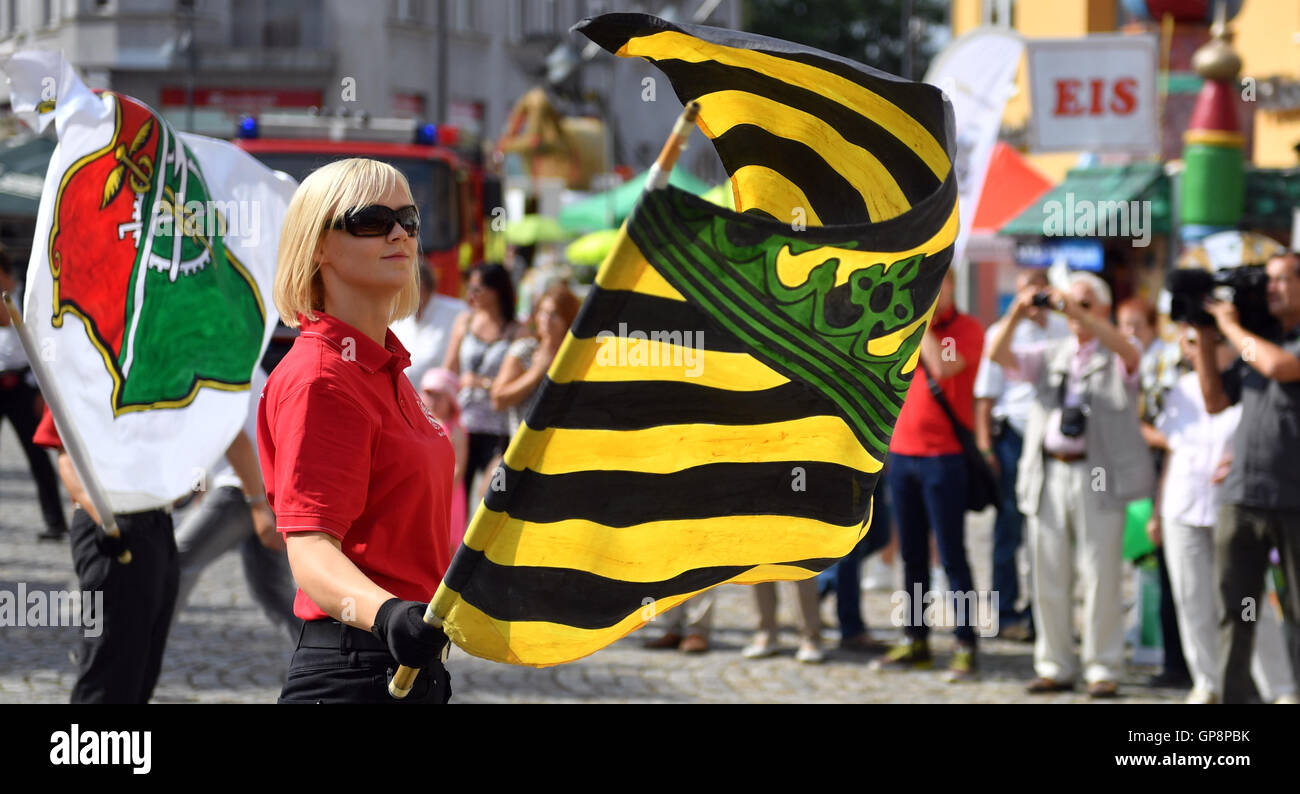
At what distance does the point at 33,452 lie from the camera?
38.7 feet

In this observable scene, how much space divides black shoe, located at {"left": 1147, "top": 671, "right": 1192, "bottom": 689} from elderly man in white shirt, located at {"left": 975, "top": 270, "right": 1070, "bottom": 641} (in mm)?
1076

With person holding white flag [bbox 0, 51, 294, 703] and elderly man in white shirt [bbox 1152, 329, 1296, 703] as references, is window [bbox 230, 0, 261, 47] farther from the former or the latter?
person holding white flag [bbox 0, 51, 294, 703]

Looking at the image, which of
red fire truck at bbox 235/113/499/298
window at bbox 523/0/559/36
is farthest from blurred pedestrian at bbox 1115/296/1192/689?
window at bbox 523/0/559/36

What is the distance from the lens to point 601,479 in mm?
2559

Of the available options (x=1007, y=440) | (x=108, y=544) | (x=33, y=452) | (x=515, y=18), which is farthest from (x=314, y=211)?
(x=515, y=18)

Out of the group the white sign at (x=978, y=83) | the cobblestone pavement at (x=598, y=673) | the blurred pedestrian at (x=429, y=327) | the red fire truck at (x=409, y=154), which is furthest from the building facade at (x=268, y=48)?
the cobblestone pavement at (x=598, y=673)

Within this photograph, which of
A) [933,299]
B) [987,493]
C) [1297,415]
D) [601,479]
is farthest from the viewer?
[987,493]

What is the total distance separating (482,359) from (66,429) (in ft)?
17.2

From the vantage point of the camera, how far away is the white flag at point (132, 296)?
470cm

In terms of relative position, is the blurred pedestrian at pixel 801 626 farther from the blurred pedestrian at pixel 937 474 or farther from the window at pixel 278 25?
the window at pixel 278 25

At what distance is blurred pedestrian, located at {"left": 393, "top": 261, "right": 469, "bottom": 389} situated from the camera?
8.92 meters
